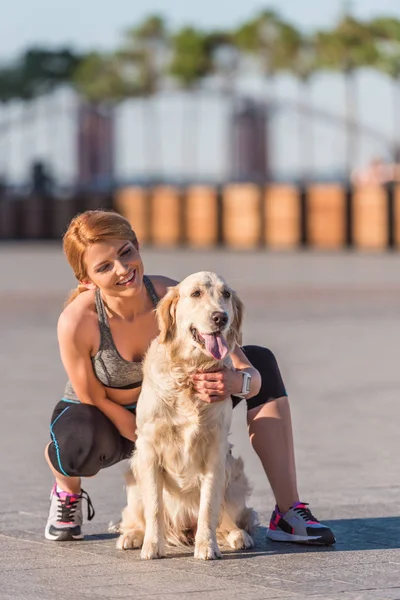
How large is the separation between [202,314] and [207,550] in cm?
97

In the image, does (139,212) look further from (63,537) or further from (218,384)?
(218,384)

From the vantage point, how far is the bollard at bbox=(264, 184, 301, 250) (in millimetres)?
38812

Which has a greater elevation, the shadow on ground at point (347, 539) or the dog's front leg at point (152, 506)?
the dog's front leg at point (152, 506)

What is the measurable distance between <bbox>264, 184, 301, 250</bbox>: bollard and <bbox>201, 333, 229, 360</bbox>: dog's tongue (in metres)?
32.9

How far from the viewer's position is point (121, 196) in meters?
46.0

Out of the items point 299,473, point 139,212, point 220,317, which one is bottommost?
point 299,473

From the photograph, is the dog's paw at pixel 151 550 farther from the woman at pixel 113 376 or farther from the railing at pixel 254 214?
the railing at pixel 254 214

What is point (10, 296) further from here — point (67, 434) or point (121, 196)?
point (121, 196)

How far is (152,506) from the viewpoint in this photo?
5992 mm

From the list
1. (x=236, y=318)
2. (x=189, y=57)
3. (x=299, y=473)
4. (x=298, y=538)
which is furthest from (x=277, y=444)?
(x=189, y=57)

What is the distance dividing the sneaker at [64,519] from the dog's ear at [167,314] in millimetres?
1022

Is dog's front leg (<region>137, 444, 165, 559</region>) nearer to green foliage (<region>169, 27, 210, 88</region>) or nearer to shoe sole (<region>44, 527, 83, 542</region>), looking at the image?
shoe sole (<region>44, 527, 83, 542</region>)

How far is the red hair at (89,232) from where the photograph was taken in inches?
242

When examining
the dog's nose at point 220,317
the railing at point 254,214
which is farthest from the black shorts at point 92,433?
the railing at point 254,214
